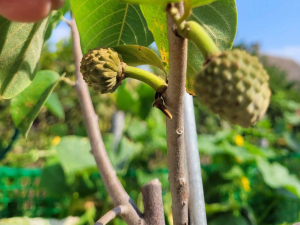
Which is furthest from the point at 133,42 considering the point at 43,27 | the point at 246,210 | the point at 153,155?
the point at 153,155

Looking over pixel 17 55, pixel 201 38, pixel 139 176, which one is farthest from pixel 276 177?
pixel 201 38

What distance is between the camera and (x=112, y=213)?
0.56 metres

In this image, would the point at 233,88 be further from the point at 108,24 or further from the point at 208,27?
the point at 108,24

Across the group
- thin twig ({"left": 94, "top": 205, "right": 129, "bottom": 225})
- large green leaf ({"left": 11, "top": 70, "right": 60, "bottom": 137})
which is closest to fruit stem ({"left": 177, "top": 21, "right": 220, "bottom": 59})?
thin twig ({"left": 94, "top": 205, "right": 129, "bottom": 225})

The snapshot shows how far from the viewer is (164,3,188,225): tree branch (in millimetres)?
332

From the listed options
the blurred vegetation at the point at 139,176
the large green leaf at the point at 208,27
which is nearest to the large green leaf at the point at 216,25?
the large green leaf at the point at 208,27

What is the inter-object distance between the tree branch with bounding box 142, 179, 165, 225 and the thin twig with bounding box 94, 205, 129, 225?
0.14ft

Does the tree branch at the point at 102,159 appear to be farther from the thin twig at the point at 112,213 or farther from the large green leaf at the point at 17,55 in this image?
the large green leaf at the point at 17,55

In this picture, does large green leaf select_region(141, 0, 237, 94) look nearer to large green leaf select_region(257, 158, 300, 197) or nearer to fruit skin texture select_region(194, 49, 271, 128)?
fruit skin texture select_region(194, 49, 271, 128)

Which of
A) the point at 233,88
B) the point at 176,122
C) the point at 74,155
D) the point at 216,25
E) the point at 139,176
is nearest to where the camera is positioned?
the point at 233,88

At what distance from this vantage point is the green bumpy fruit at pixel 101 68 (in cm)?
→ 43

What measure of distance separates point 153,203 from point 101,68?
→ 0.27 metres

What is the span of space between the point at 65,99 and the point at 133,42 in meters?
3.37

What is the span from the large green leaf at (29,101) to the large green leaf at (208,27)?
33 centimetres
